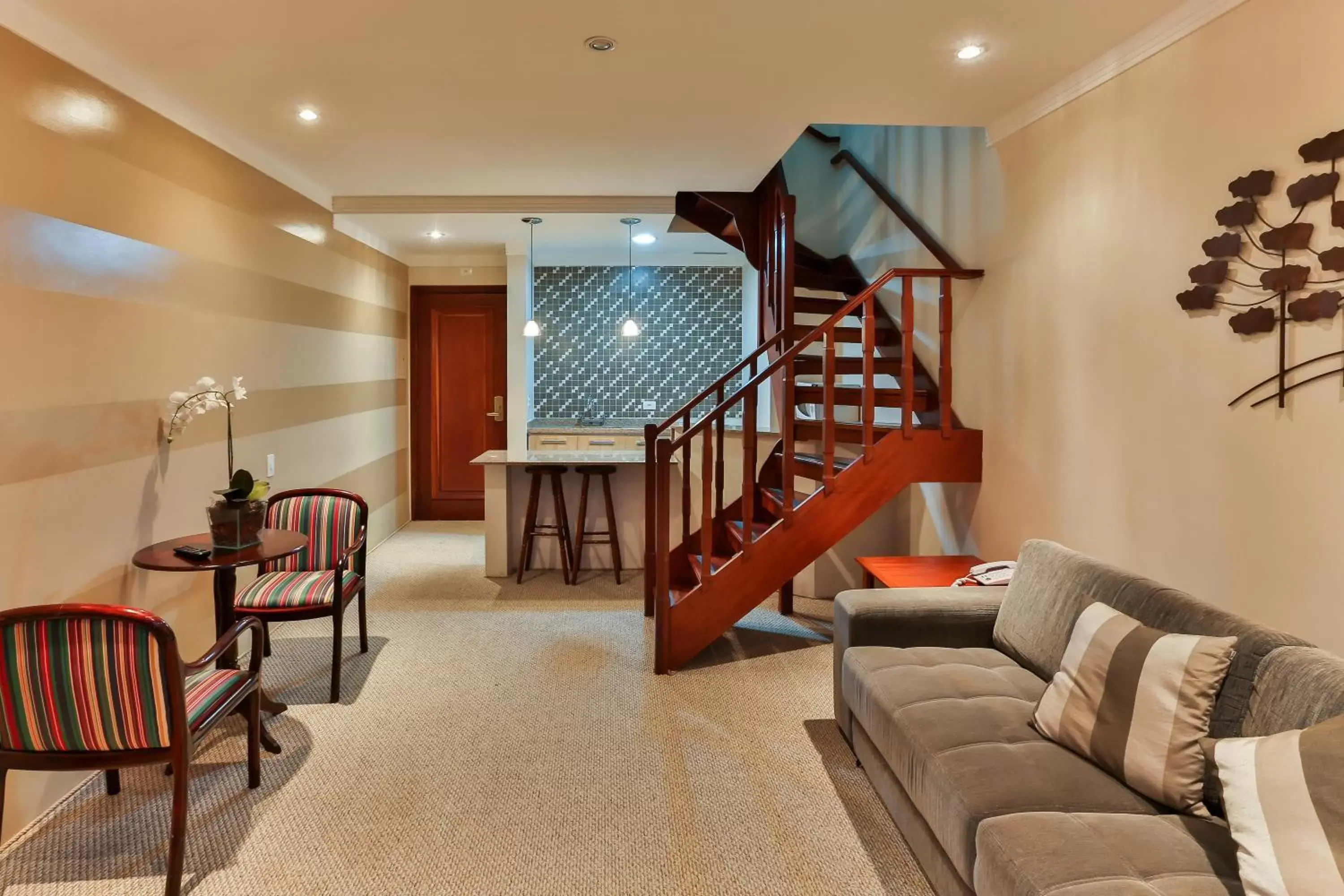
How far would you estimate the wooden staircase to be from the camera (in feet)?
11.9

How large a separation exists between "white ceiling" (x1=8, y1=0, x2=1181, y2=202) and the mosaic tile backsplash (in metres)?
3.25

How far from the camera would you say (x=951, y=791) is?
190 cm

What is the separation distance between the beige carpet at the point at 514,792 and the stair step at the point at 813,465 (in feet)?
2.88

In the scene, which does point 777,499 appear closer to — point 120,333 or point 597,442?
point 120,333

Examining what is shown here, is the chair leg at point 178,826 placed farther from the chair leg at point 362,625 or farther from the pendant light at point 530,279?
the pendant light at point 530,279

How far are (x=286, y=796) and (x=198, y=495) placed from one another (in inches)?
63.0

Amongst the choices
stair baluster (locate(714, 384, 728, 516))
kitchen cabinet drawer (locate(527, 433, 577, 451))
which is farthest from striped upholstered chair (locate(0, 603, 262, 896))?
kitchen cabinet drawer (locate(527, 433, 577, 451))

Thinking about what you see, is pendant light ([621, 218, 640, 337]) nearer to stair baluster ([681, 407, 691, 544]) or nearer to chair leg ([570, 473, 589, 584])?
chair leg ([570, 473, 589, 584])

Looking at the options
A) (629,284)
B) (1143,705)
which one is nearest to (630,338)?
(629,284)

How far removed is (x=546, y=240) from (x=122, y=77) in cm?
367

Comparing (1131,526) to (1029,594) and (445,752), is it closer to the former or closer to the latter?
(1029,594)

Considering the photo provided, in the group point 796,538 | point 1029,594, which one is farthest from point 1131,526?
point 796,538

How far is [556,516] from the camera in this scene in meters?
5.36

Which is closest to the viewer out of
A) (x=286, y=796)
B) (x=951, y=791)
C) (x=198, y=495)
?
(x=951, y=791)
